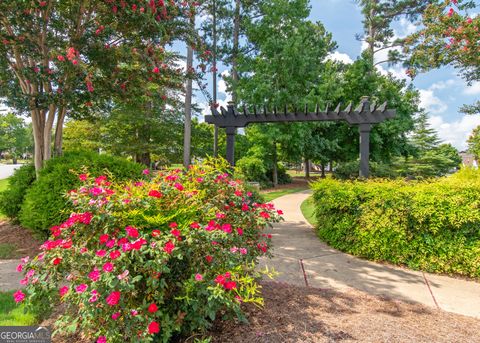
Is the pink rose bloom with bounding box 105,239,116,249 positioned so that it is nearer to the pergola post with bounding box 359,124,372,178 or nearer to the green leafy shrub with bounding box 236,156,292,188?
the pergola post with bounding box 359,124,372,178

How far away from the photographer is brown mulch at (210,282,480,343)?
181cm

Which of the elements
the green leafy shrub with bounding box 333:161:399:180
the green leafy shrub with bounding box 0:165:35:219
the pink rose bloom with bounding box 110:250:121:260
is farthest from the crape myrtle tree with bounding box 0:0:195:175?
the green leafy shrub with bounding box 333:161:399:180

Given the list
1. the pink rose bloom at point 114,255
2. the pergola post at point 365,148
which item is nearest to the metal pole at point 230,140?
the pergola post at point 365,148

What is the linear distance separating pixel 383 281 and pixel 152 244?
2.79 m

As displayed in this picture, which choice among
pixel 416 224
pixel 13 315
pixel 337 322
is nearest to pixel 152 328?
pixel 337 322

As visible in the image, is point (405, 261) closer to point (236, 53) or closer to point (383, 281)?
point (383, 281)

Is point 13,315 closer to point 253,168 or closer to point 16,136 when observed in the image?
point 253,168

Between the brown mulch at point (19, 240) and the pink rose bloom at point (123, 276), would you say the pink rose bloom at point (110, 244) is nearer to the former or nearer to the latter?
the pink rose bloom at point (123, 276)

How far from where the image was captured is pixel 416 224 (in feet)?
11.1

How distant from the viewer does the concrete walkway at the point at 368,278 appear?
2.67 meters

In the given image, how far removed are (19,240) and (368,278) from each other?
208 inches

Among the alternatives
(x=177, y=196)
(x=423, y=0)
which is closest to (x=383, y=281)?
(x=177, y=196)

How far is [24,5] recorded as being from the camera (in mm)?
3619

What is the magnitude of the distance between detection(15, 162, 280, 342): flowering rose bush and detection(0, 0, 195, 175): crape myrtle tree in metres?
2.94
